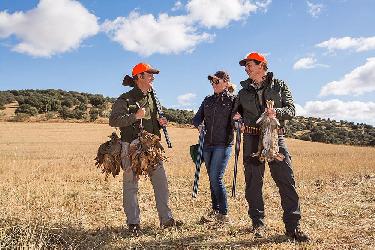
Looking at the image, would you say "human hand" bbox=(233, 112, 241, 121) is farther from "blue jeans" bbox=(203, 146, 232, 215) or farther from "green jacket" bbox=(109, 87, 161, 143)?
"green jacket" bbox=(109, 87, 161, 143)

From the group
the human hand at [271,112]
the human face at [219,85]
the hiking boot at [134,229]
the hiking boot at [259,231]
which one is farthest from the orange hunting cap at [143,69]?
the hiking boot at [259,231]

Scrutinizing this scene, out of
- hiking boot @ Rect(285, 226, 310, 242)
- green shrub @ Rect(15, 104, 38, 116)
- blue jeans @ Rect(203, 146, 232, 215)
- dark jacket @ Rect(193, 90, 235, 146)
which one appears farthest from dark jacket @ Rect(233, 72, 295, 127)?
green shrub @ Rect(15, 104, 38, 116)

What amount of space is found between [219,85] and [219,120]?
23.6 inches

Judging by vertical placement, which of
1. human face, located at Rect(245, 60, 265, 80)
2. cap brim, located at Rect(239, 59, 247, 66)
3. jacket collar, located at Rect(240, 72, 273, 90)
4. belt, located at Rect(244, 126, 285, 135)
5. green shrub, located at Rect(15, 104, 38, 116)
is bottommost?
belt, located at Rect(244, 126, 285, 135)

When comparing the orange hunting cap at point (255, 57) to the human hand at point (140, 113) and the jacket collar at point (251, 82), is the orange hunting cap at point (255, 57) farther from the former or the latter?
the human hand at point (140, 113)

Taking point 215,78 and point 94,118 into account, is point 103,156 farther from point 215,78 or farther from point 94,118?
point 94,118

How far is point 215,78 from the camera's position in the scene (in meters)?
7.96

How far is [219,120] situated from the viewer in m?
7.93

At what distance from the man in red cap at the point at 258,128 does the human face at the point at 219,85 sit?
99cm

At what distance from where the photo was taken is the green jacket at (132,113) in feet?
23.6

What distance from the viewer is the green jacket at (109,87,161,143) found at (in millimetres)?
7188

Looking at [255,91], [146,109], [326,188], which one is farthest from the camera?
[326,188]

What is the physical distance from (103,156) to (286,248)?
3148mm

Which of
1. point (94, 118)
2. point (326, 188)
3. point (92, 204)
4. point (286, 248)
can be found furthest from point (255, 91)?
point (94, 118)
